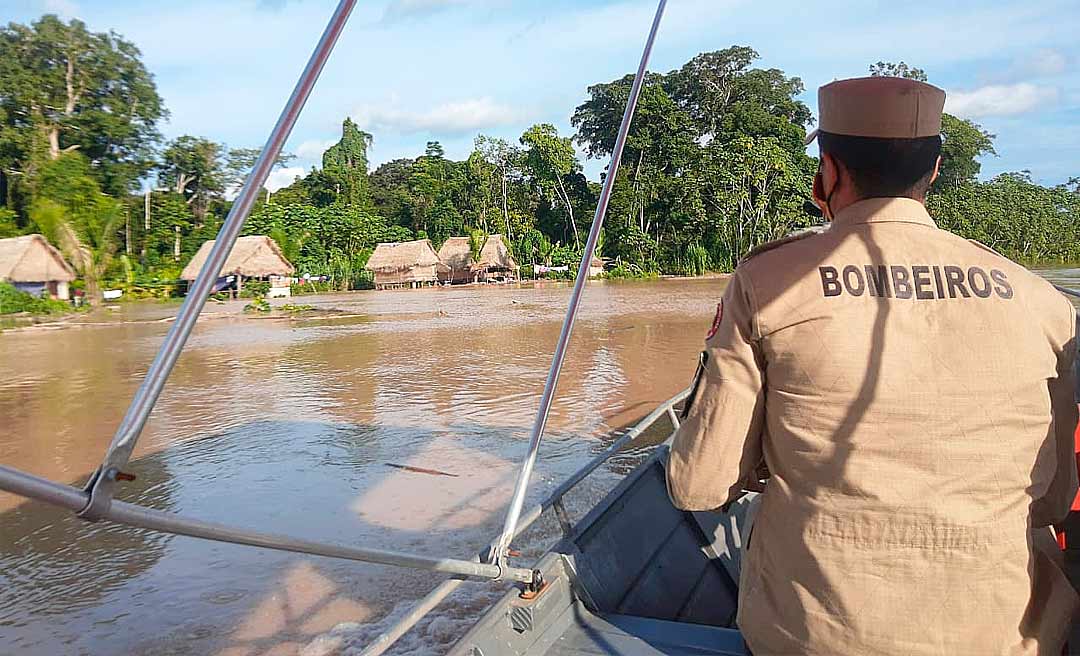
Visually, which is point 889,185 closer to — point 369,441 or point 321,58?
point 321,58

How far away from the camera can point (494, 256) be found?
33094mm

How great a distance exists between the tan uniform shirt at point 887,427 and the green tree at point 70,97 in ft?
103

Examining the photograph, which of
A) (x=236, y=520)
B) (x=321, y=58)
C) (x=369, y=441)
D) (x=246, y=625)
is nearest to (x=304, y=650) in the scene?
A: (x=246, y=625)

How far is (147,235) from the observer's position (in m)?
28.5

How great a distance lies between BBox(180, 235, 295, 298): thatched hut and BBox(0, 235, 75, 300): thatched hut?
11.7 feet

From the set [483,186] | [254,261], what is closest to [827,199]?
[254,261]

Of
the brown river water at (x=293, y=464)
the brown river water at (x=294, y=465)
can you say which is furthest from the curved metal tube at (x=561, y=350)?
the brown river water at (x=294, y=465)

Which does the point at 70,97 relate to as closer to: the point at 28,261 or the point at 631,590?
the point at 28,261

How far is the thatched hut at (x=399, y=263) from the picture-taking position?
32.2 m

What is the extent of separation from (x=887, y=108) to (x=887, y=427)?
0.48m

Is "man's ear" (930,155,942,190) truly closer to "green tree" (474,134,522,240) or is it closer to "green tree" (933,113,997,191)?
"green tree" (933,113,997,191)

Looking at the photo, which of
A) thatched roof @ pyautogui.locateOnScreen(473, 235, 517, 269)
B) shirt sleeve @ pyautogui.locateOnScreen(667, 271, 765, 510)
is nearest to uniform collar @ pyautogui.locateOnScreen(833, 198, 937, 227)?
shirt sleeve @ pyautogui.locateOnScreen(667, 271, 765, 510)

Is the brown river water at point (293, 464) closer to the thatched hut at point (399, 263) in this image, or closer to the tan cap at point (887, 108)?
the tan cap at point (887, 108)

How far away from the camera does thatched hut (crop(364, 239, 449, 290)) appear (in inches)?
1267
